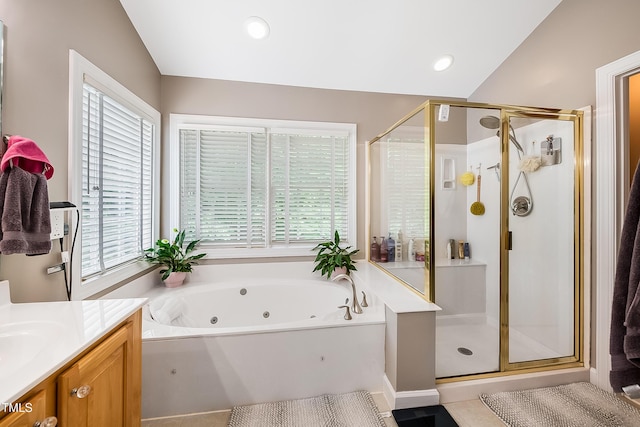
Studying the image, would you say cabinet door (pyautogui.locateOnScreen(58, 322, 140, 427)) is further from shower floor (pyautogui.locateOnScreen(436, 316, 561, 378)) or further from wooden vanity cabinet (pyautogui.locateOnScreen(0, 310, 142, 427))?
shower floor (pyautogui.locateOnScreen(436, 316, 561, 378))

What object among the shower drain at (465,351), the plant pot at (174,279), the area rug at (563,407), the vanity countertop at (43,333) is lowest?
the area rug at (563,407)

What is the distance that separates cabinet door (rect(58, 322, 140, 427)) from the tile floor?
42 cm

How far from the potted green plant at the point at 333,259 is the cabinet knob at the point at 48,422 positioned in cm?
187

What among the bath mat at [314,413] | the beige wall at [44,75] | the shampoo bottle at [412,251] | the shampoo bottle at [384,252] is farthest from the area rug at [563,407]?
the beige wall at [44,75]

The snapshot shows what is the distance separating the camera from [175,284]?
2.28 metres

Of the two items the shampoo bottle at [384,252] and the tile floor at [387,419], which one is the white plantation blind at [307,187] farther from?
the tile floor at [387,419]

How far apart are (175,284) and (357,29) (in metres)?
2.59

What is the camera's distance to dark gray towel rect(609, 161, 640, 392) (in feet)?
2.99

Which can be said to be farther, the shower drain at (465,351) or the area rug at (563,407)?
the shower drain at (465,351)

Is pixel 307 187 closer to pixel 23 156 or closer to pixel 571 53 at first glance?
pixel 23 156

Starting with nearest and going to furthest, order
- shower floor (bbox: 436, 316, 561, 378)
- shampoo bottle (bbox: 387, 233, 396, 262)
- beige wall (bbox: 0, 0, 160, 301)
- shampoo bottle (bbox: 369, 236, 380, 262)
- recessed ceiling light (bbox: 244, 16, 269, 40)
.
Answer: beige wall (bbox: 0, 0, 160, 301) → shower floor (bbox: 436, 316, 561, 378) → recessed ceiling light (bbox: 244, 16, 269, 40) → shampoo bottle (bbox: 387, 233, 396, 262) → shampoo bottle (bbox: 369, 236, 380, 262)

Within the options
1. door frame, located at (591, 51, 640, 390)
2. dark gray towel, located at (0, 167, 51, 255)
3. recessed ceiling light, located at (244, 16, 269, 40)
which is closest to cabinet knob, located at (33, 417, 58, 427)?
dark gray towel, located at (0, 167, 51, 255)

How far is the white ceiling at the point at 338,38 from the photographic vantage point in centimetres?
186

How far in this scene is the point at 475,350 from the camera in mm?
1979
